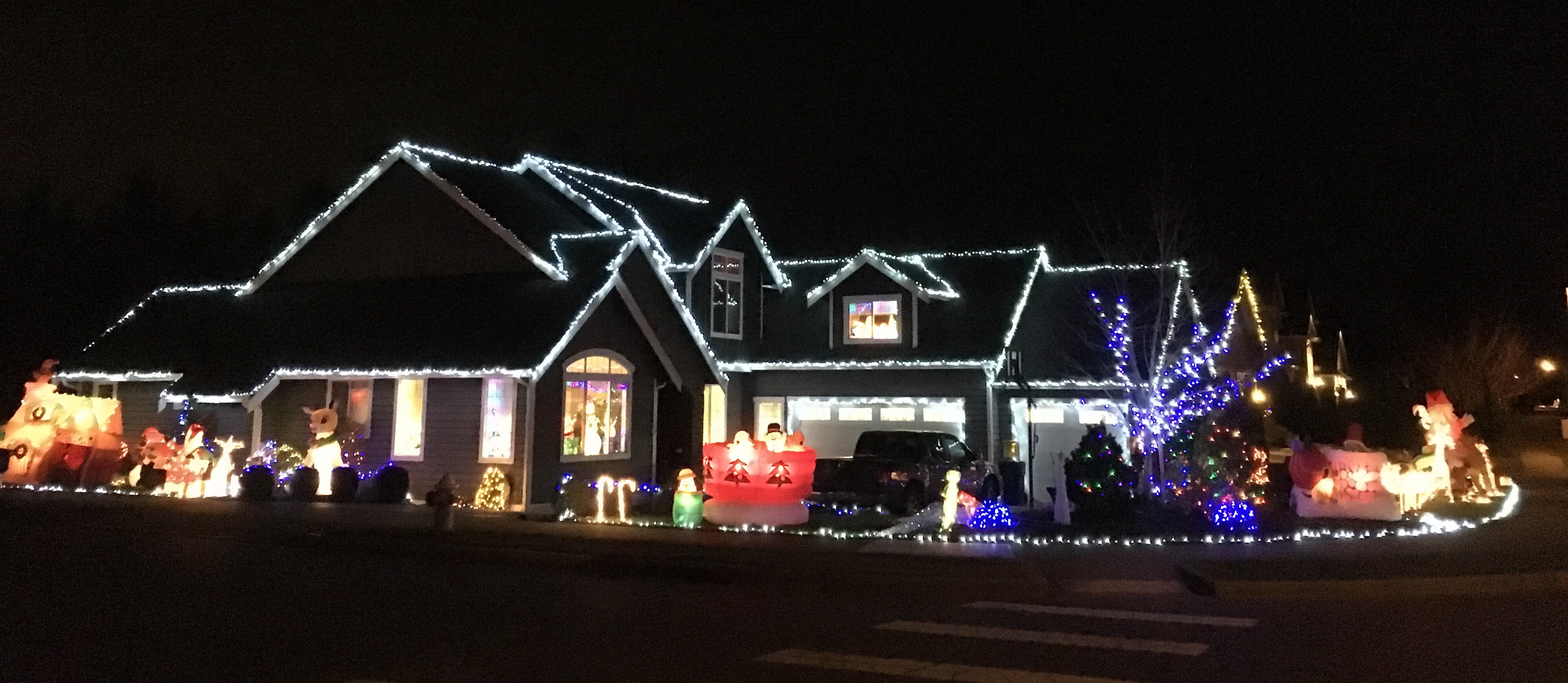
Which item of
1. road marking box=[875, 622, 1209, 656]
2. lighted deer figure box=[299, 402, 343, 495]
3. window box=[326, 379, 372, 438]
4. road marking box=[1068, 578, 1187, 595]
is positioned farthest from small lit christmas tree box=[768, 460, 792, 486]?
window box=[326, 379, 372, 438]

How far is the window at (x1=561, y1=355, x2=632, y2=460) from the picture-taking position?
2145 cm

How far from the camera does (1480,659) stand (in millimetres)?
8633

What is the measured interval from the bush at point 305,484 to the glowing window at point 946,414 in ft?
47.3

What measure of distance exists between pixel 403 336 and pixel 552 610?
1230cm

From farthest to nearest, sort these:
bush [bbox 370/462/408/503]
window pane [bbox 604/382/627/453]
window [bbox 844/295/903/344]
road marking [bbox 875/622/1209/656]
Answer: window [bbox 844/295/903/344], window pane [bbox 604/382/627/453], bush [bbox 370/462/408/503], road marking [bbox 875/622/1209/656]

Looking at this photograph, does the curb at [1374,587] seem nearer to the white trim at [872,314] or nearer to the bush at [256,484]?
the white trim at [872,314]

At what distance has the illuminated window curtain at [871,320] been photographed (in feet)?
93.8

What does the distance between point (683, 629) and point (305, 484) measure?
44.4 ft

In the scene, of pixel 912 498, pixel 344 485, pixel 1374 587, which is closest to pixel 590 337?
pixel 344 485

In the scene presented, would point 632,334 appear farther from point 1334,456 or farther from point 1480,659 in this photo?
point 1480,659

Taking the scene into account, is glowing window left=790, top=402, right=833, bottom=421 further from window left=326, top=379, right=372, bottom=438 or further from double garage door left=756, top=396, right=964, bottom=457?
window left=326, top=379, right=372, bottom=438

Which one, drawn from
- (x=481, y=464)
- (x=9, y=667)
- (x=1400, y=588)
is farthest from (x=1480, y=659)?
(x=481, y=464)

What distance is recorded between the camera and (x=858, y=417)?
28906mm

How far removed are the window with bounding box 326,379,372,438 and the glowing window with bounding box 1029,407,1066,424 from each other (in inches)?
619
